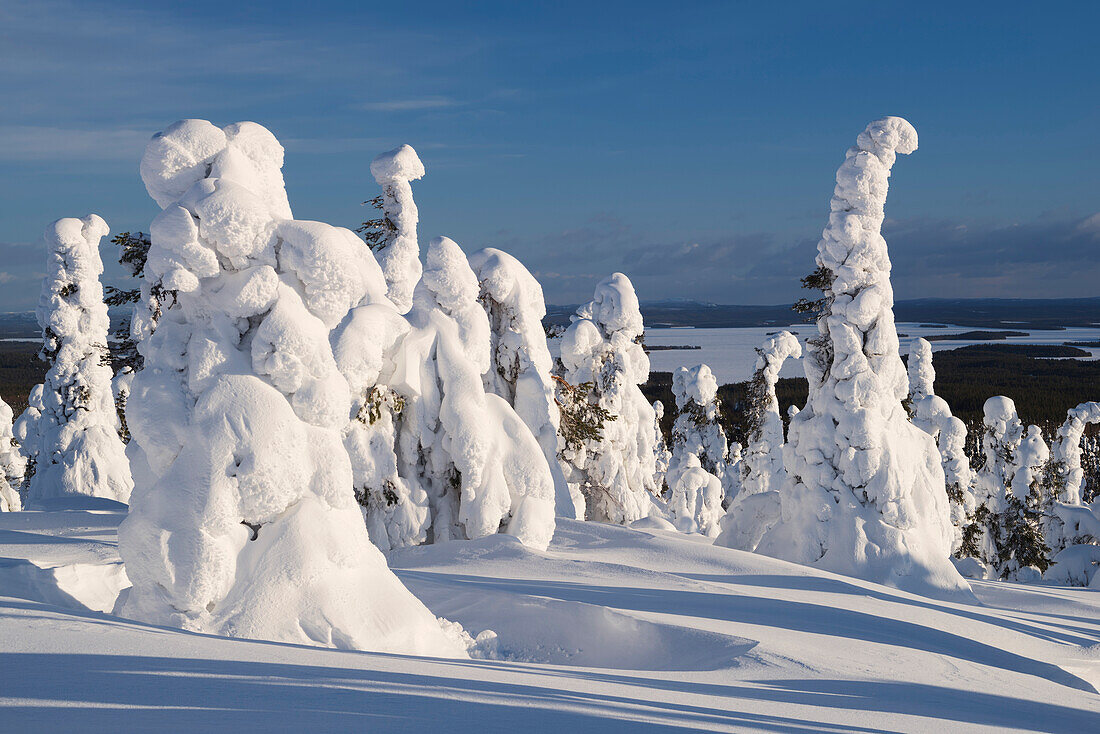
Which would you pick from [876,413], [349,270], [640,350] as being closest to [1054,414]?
[640,350]

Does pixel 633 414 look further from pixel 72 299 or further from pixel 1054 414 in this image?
pixel 1054 414

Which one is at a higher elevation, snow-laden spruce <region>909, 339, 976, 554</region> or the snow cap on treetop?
the snow cap on treetop

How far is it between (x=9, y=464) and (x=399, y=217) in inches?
993

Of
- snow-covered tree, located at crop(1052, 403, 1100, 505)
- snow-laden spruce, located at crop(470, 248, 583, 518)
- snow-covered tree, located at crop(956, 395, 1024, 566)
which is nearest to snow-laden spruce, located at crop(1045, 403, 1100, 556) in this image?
snow-covered tree, located at crop(1052, 403, 1100, 505)

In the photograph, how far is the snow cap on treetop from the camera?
12797 mm

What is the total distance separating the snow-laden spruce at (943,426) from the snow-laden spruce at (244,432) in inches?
902

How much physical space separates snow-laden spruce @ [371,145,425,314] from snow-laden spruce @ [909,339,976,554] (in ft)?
60.0

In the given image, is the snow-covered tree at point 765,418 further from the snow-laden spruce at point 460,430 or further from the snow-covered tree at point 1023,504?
the snow-laden spruce at point 460,430

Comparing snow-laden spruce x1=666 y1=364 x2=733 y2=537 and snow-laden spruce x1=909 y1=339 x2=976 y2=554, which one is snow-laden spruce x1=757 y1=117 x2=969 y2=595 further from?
snow-laden spruce x1=666 y1=364 x2=733 y2=537

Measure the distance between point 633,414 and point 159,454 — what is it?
14.7 metres

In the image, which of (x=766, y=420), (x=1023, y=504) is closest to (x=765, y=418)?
(x=766, y=420)

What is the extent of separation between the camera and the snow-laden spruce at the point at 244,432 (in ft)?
18.7

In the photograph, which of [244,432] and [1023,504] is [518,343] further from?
[1023,504]

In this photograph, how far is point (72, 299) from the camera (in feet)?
56.5
